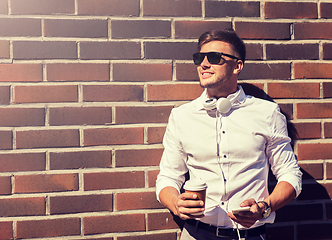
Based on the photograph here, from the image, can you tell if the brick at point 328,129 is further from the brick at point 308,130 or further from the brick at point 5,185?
the brick at point 5,185

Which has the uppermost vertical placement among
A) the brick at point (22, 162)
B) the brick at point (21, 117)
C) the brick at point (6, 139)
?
the brick at point (21, 117)

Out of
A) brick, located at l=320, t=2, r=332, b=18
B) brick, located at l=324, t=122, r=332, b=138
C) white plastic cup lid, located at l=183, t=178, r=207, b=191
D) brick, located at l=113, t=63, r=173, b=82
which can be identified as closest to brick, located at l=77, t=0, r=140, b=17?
brick, located at l=113, t=63, r=173, b=82

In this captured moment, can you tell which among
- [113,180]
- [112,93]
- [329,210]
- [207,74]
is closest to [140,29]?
[112,93]

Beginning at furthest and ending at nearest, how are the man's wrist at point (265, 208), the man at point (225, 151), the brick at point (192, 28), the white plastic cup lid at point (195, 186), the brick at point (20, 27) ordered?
the brick at point (192, 28), the brick at point (20, 27), the man at point (225, 151), the man's wrist at point (265, 208), the white plastic cup lid at point (195, 186)

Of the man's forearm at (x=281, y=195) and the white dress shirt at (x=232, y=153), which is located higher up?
the white dress shirt at (x=232, y=153)

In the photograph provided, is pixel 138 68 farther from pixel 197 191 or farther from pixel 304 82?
pixel 304 82

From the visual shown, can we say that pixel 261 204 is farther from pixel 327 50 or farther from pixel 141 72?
pixel 327 50

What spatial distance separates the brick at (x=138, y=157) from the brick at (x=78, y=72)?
1.70 ft

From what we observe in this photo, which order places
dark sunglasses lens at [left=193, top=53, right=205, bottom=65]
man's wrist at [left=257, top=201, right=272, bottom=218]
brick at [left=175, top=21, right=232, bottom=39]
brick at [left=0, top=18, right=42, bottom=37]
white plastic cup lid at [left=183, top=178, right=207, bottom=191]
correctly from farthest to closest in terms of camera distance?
brick at [left=175, top=21, right=232, bottom=39] < brick at [left=0, top=18, right=42, bottom=37] < dark sunglasses lens at [left=193, top=53, right=205, bottom=65] < man's wrist at [left=257, top=201, right=272, bottom=218] < white plastic cup lid at [left=183, top=178, right=207, bottom=191]

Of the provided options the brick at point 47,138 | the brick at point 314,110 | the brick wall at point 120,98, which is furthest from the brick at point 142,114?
the brick at point 314,110

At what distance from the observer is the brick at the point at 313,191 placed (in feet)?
5.99

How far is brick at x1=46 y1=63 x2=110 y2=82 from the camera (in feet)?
5.57

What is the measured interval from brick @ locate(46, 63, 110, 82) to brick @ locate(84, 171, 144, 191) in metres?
0.65

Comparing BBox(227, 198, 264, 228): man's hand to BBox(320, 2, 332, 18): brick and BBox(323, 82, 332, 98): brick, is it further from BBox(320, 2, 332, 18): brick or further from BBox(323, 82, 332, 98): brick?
BBox(320, 2, 332, 18): brick
